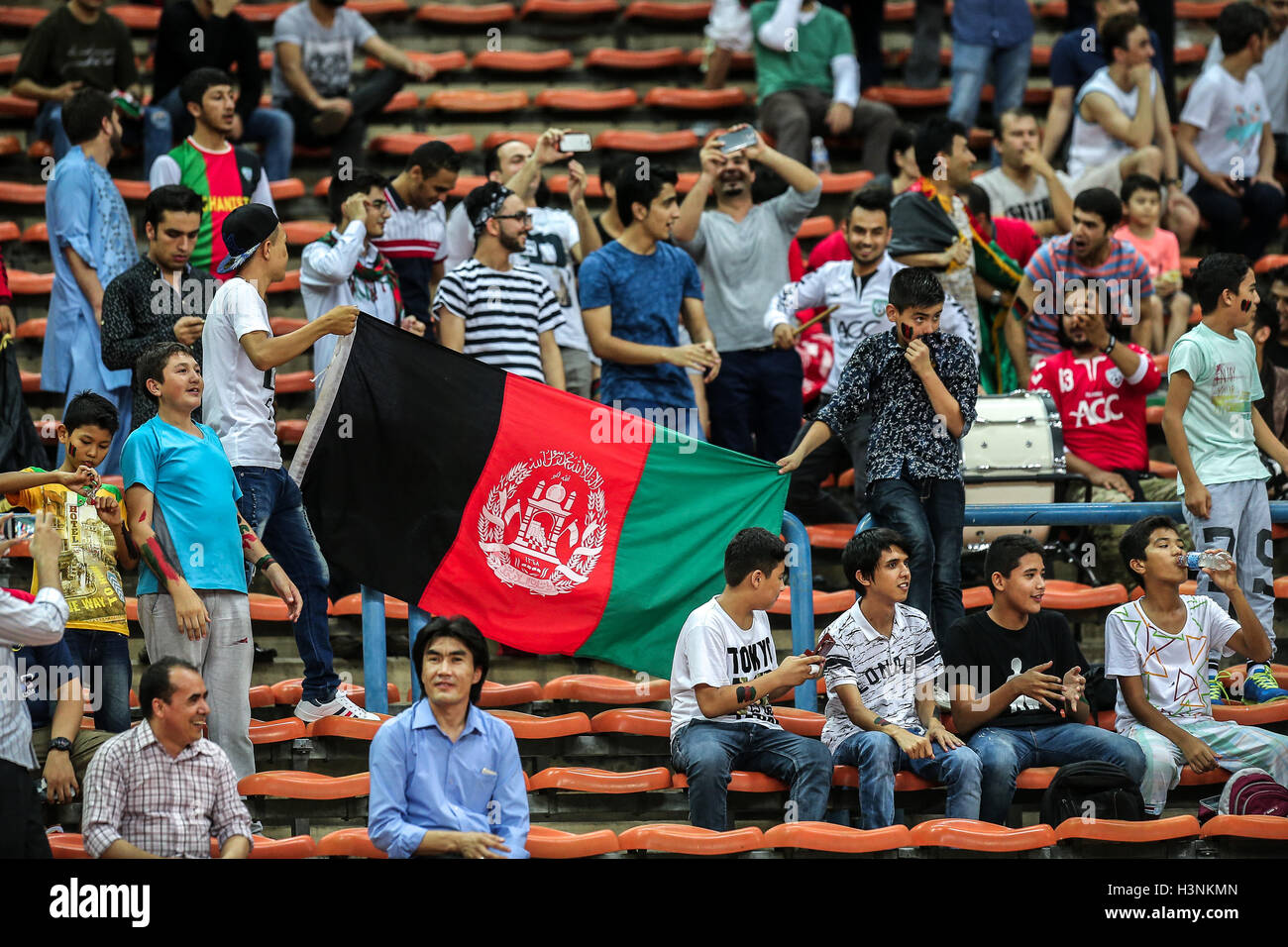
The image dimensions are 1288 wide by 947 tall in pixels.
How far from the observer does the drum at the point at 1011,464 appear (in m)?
8.34

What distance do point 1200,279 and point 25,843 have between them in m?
5.63

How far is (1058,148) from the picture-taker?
12438 mm

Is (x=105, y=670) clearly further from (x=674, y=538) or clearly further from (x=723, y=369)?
(x=723, y=369)

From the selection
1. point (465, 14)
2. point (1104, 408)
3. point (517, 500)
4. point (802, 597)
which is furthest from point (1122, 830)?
point (465, 14)

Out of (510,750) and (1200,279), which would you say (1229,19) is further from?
(510,750)

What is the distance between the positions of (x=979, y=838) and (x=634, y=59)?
879 centimetres

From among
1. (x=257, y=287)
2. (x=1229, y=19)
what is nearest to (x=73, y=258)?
(x=257, y=287)

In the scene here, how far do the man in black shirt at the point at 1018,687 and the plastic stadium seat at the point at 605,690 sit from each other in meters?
1.28

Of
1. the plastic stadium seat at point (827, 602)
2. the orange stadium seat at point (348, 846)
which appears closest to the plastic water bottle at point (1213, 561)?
the plastic stadium seat at point (827, 602)

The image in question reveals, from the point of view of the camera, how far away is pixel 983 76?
40.9 feet

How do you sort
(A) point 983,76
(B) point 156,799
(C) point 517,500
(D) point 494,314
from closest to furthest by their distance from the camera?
1. (B) point 156,799
2. (C) point 517,500
3. (D) point 494,314
4. (A) point 983,76

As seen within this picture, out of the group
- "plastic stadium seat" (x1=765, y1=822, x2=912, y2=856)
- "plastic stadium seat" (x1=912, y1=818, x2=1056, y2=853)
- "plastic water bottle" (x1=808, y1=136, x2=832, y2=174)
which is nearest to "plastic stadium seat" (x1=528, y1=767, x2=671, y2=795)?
"plastic stadium seat" (x1=765, y1=822, x2=912, y2=856)

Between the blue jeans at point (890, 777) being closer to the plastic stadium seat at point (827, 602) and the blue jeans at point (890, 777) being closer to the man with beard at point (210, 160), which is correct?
the plastic stadium seat at point (827, 602)

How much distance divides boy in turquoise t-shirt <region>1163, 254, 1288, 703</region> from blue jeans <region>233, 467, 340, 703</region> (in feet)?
12.4
